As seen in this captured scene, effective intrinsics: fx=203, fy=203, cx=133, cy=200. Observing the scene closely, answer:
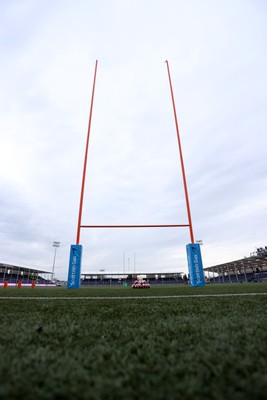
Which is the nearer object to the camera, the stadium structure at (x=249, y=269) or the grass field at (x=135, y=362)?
the grass field at (x=135, y=362)

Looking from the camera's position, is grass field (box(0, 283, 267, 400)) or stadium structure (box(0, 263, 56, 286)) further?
stadium structure (box(0, 263, 56, 286))

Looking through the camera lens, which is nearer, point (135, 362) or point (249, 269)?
point (135, 362)

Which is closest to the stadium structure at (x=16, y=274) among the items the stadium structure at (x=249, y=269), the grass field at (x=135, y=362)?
the stadium structure at (x=249, y=269)

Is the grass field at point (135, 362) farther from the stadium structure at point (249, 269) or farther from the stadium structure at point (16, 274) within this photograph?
the stadium structure at point (16, 274)

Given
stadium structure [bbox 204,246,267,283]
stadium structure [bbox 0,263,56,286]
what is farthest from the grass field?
stadium structure [bbox 0,263,56,286]

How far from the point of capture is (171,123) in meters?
9.38

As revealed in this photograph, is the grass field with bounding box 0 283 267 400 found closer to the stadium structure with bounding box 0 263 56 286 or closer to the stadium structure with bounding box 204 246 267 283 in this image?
the stadium structure with bounding box 204 246 267 283

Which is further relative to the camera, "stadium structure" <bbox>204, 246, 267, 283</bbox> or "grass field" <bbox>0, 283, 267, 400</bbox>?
"stadium structure" <bbox>204, 246, 267, 283</bbox>

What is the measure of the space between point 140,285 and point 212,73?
36.1ft

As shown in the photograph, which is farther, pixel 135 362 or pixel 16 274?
pixel 16 274

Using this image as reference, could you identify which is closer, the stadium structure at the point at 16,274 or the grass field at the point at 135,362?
the grass field at the point at 135,362

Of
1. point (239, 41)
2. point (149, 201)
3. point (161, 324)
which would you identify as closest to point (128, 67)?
point (239, 41)

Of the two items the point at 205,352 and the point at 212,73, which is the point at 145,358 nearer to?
the point at 205,352

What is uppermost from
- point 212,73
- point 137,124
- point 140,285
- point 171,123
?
point 212,73
